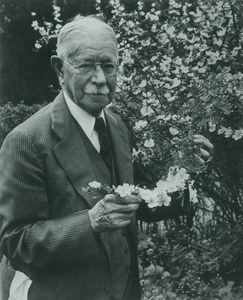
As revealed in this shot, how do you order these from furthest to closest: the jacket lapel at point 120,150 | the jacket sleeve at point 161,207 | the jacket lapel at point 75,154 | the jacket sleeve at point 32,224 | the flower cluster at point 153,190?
the jacket sleeve at point 161,207 < the jacket lapel at point 120,150 < the jacket lapel at point 75,154 < the jacket sleeve at point 32,224 < the flower cluster at point 153,190

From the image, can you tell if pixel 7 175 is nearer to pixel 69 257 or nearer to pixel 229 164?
pixel 69 257

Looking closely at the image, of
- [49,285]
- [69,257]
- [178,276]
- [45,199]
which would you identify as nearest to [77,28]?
Result: [45,199]

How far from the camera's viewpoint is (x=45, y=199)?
200 centimetres

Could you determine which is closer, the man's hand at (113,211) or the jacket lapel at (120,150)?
the man's hand at (113,211)

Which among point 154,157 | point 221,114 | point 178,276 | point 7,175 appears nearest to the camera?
point 7,175

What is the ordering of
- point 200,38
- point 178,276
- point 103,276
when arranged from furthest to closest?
point 178,276 < point 200,38 < point 103,276

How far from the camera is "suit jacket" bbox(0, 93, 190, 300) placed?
1.96 meters

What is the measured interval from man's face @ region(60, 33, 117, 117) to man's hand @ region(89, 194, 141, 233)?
53cm

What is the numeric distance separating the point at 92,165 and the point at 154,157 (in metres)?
0.85

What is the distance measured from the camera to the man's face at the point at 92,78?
2072 millimetres

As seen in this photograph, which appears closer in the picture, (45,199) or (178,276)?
(45,199)

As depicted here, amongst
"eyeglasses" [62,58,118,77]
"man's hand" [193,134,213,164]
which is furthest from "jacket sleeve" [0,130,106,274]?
"man's hand" [193,134,213,164]

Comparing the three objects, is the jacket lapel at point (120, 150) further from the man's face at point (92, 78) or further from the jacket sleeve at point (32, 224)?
the jacket sleeve at point (32, 224)

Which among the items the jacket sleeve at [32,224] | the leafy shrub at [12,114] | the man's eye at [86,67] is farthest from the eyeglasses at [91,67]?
the leafy shrub at [12,114]
